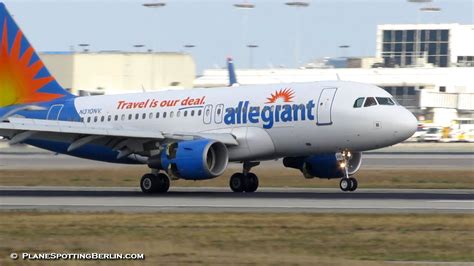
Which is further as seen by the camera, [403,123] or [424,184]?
[424,184]

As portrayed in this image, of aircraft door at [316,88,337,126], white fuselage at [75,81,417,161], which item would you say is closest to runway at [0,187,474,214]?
white fuselage at [75,81,417,161]

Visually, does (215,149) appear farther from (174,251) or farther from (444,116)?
(444,116)

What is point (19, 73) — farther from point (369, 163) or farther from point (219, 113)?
point (369, 163)

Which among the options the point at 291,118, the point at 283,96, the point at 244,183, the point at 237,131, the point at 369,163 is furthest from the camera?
the point at 369,163

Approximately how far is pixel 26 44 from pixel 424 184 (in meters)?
16.9

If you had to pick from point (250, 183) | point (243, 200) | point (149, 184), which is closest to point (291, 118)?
point (250, 183)

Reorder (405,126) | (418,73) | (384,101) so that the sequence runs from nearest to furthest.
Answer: (405,126) < (384,101) < (418,73)

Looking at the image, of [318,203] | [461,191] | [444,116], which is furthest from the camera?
[444,116]

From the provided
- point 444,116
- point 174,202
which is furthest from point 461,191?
point 444,116

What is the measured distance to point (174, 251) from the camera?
1973 centimetres

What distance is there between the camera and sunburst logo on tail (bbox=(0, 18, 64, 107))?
4172 cm

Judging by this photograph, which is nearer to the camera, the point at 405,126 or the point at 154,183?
the point at 405,126

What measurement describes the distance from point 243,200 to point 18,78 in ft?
43.4

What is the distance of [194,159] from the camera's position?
34375 millimetres
